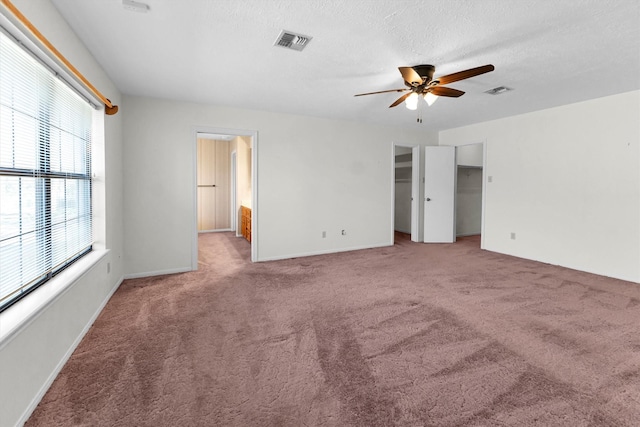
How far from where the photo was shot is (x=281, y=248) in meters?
5.11

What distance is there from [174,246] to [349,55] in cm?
337

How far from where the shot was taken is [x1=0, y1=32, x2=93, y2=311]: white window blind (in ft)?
5.33

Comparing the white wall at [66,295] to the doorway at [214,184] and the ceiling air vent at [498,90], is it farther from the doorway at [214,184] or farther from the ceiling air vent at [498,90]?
the ceiling air vent at [498,90]

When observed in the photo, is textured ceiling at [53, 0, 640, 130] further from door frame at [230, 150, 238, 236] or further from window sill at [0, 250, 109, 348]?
door frame at [230, 150, 238, 236]

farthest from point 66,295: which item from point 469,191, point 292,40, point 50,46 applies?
point 469,191

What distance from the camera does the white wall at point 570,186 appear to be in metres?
3.99

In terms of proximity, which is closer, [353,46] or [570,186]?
[353,46]

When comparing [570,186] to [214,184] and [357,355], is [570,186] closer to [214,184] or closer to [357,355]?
[357,355]

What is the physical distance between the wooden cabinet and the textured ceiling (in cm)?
273

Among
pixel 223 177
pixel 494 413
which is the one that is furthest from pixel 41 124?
pixel 223 177

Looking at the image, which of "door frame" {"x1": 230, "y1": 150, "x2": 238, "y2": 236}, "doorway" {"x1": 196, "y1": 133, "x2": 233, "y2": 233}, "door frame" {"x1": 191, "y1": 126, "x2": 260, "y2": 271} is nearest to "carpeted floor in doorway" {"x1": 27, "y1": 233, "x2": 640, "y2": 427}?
"door frame" {"x1": 191, "y1": 126, "x2": 260, "y2": 271}

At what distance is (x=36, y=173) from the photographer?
76.5 inches

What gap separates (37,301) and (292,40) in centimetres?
252

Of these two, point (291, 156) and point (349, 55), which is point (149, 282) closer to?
point (291, 156)
